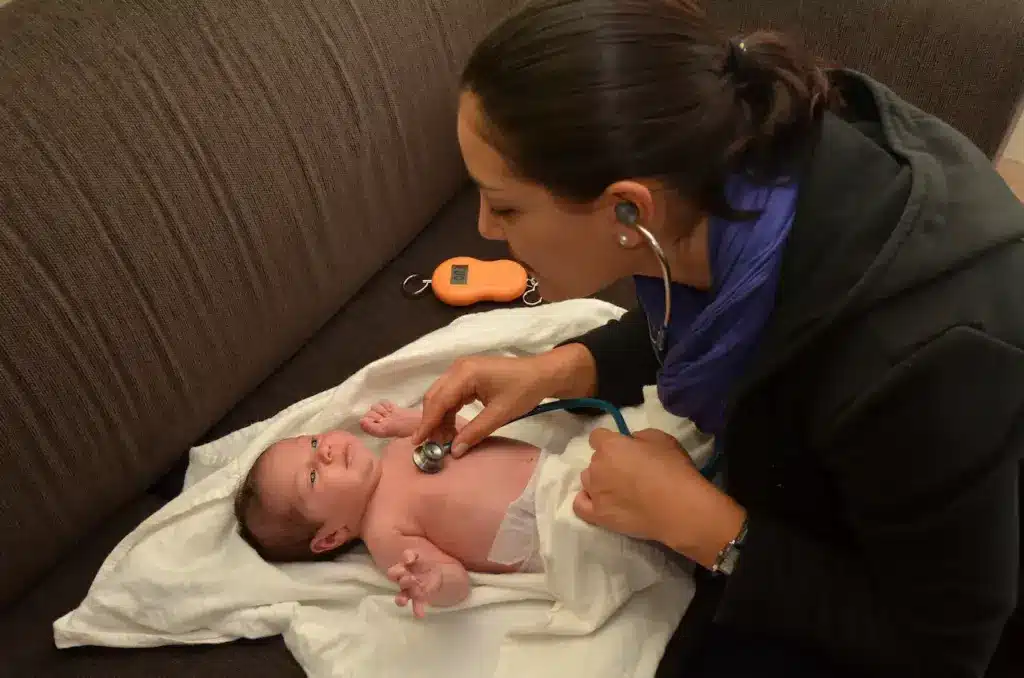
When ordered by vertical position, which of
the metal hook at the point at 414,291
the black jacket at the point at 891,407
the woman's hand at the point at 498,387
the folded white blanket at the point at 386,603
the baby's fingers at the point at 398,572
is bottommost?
the folded white blanket at the point at 386,603

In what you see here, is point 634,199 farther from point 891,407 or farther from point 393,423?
point 393,423

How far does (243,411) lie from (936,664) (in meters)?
1.00

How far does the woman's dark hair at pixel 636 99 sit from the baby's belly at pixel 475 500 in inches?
18.9

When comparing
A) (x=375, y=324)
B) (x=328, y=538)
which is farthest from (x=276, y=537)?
(x=375, y=324)

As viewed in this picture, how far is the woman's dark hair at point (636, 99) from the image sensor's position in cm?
64

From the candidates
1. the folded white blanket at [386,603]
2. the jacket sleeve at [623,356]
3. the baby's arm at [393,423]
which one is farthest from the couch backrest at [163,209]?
the jacket sleeve at [623,356]

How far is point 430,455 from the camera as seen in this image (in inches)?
42.3

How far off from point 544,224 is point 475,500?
0.45m

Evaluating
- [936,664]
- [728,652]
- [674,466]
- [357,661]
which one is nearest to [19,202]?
[357,661]

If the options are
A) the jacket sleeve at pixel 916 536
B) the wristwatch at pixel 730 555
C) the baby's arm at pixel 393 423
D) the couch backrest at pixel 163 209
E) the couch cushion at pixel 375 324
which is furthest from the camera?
the couch cushion at pixel 375 324

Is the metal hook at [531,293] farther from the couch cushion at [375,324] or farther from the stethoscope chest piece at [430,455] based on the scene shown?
the stethoscope chest piece at [430,455]

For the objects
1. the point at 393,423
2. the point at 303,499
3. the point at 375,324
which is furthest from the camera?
the point at 375,324

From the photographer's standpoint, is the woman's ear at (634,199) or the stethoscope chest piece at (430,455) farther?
the stethoscope chest piece at (430,455)

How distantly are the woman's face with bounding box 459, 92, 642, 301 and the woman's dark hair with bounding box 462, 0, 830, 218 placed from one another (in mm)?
17
